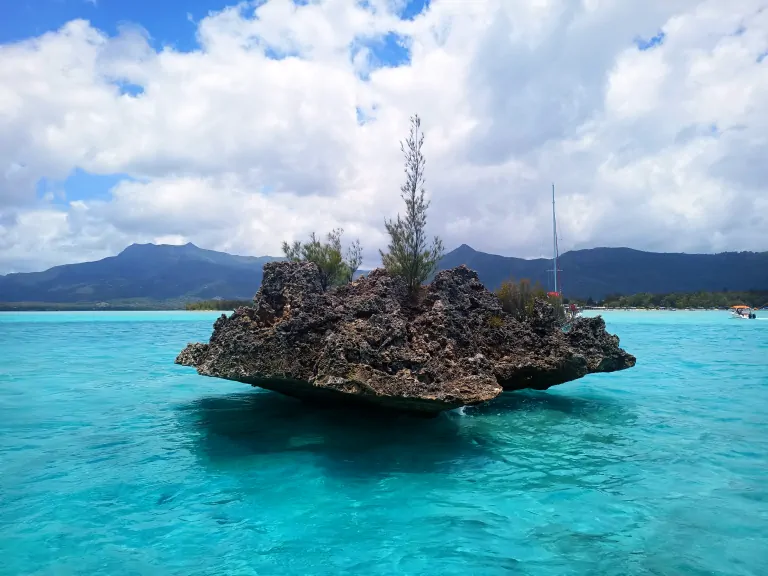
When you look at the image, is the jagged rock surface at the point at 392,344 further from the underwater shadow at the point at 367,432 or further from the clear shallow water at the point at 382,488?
the clear shallow water at the point at 382,488

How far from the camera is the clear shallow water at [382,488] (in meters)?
5.12

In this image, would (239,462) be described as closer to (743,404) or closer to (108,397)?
(108,397)

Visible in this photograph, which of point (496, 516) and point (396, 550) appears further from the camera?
point (496, 516)

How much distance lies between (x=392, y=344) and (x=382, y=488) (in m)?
2.73

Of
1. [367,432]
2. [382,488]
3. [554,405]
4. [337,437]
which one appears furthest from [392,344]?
[554,405]

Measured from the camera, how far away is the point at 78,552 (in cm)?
520

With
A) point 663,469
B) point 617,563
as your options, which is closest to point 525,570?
point 617,563

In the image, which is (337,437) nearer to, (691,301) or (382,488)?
(382,488)

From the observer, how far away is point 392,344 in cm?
898

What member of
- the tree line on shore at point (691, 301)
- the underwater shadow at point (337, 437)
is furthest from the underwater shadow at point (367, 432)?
the tree line on shore at point (691, 301)

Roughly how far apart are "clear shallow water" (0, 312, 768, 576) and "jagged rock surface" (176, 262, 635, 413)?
3.58 ft

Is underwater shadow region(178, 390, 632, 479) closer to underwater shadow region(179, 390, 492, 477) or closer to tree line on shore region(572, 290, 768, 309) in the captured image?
underwater shadow region(179, 390, 492, 477)

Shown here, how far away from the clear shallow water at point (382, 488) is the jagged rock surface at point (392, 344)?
1092 millimetres

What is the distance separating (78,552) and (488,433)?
7141 millimetres
